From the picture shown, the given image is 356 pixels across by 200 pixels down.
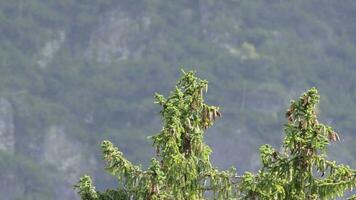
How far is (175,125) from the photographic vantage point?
2114cm

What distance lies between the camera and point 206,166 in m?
21.9

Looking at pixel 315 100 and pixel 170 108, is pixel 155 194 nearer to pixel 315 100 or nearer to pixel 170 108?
pixel 170 108

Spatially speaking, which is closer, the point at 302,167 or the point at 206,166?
the point at 302,167

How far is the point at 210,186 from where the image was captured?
72.2 feet

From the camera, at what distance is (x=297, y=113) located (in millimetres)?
20953

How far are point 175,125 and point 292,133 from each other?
1746 millimetres

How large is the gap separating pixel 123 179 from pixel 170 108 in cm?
139

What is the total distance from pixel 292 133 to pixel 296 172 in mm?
767

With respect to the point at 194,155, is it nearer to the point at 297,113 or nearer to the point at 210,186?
the point at 210,186

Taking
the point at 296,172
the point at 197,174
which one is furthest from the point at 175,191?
the point at 296,172

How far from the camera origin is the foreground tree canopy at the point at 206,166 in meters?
20.9

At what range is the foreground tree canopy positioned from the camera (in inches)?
822

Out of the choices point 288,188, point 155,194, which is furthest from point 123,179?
point 288,188

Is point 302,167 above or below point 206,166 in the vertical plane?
below
